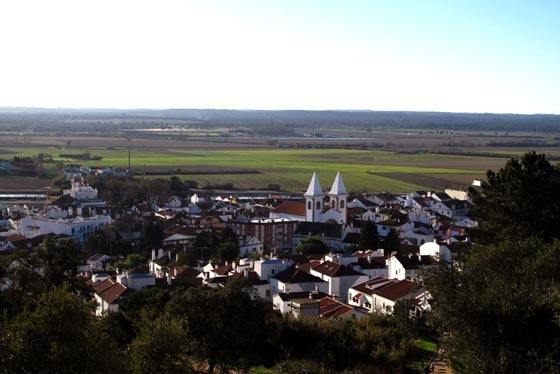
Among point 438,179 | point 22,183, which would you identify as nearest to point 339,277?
point 22,183

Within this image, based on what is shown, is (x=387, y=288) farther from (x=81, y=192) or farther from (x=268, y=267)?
(x=81, y=192)

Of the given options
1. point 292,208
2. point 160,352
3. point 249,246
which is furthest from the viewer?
point 292,208

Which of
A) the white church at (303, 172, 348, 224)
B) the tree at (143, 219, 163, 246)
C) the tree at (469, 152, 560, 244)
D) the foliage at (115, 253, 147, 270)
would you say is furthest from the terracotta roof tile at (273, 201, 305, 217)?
the tree at (469, 152, 560, 244)

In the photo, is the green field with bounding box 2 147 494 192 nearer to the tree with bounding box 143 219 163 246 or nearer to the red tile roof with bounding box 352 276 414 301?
→ the tree with bounding box 143 219 163 246

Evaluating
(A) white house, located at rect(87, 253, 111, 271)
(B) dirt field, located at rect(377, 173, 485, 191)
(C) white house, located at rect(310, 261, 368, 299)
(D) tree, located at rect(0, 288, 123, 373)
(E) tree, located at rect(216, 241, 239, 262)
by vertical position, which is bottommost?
(B) dirt field, located at rect(377, 173, 485, 191)

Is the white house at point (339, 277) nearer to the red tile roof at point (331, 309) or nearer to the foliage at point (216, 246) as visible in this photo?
the red tile roof at point (331, 309)

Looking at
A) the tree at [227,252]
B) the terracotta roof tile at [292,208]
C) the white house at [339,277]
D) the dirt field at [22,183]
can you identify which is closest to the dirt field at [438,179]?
the terracotta roof tile at [292,208]
